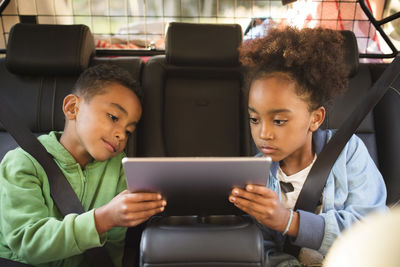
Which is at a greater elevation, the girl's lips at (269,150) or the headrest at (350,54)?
the headrest at (350,54)

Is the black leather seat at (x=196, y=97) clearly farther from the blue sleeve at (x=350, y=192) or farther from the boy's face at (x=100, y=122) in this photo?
the blue sleeve at (x=350, y=192)

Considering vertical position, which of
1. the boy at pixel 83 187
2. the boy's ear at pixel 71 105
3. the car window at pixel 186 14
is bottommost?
the boy at pixel 83 187

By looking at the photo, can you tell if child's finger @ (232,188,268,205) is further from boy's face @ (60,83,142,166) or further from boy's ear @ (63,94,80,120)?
boy's ear @ (63,94,80,120)

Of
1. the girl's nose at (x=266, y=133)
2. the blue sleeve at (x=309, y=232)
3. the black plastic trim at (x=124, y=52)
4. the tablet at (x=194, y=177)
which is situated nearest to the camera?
the tablet at (x=194, y=177)

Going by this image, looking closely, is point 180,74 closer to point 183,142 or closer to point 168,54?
point 168,54

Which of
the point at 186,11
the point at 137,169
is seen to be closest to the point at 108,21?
the point at 186,11

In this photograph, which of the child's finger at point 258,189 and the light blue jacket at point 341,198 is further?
the light blue jacket at point 341,198

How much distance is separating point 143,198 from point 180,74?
766mm

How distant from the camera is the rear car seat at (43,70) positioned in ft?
4.29

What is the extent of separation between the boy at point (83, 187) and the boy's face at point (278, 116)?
39 cm

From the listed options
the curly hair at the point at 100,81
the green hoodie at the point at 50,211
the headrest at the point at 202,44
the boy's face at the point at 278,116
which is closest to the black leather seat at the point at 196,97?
the headrest at the point at 202,44

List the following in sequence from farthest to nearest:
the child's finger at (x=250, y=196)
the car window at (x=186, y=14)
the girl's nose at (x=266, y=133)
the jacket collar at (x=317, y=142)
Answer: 1. the car window at (x=186, y=14)
2. the jacket collar at (x=317, y=142)
3. the girl's nose at (x=266, y=133)
4. the child's finger at (x=250, y=196)

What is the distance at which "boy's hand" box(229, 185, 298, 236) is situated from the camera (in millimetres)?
757

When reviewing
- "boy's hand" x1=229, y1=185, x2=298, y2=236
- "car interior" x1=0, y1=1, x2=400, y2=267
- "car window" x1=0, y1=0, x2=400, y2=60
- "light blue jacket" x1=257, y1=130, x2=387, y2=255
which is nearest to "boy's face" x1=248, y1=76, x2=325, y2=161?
"light blue jacket" x1=257, y1=130, x2=387, y2=255
